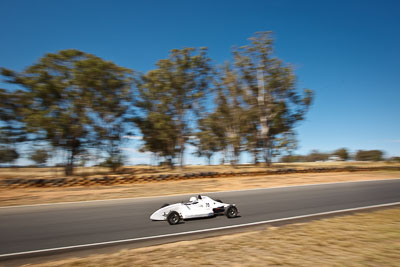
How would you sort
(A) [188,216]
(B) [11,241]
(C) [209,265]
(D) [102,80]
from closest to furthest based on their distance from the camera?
(C) [209,265] < (B) [11,241] < (A) [188,216] < (D) [102,80]

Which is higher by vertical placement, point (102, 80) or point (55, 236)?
point (102, 80)

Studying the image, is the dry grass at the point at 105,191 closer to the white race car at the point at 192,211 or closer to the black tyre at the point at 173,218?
the white race car at the point at 192,211

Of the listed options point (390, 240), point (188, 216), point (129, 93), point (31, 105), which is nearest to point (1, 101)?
point (31, 105)

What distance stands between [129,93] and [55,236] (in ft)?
70.3

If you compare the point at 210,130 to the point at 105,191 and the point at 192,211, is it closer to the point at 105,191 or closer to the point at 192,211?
the point at 105,191

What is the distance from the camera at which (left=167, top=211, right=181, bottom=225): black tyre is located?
6.24m

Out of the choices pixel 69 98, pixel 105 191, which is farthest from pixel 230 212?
pixel 69 98

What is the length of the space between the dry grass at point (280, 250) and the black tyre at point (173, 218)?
136 centimetres

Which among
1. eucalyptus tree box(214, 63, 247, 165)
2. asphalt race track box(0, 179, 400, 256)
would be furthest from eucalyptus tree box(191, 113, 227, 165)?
asphalt race track box(0, 179, 400, 256)

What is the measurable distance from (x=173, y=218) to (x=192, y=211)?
1.76 feet

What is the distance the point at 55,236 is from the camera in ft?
18.2

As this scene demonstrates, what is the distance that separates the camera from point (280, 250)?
14.0ft

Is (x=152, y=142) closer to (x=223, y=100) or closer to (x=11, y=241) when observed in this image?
(x=223, y=100)

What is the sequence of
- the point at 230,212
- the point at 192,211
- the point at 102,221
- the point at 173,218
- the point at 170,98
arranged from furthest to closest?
the point at 170,98 → the point at 230,212 → the point at 102,221 → the point at 192,211 → the point at 173,218
